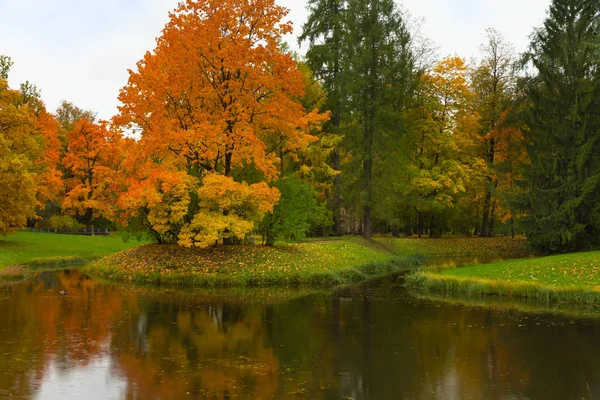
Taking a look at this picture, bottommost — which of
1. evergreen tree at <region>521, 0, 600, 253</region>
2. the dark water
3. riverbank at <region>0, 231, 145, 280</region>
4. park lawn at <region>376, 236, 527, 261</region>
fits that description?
Result: the dark water

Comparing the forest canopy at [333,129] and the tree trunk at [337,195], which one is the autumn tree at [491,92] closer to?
the forest canopy at [333,129]

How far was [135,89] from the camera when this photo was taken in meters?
27.0

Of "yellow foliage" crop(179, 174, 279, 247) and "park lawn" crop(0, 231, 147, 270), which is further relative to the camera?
"park lawn" crop(0, 231, 147, 270)

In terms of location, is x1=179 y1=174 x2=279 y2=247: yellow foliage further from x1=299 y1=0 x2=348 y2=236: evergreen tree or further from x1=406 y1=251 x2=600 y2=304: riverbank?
x1=299 y1=0 x2=348 y2=236: evergreen tree

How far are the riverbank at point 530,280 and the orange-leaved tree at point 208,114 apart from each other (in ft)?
29.6

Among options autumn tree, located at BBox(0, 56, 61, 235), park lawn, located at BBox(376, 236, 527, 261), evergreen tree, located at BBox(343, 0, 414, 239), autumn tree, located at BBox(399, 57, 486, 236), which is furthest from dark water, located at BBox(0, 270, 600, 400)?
autumn tree, located at BBox(399, 57, 486, 236)

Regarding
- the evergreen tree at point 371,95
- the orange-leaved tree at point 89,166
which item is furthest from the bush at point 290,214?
the orange-leaved tree at point 89,166

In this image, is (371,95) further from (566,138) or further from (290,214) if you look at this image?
(290,214)

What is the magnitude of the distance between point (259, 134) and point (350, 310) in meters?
12.8

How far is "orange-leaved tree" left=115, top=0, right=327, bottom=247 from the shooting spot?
25.4m

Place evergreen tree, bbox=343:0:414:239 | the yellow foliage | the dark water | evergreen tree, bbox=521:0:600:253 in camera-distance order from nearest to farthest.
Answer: the dark water < the yellow foliage < evergreen tree, bbox=521:0:600:253 < evergreen tree, bbox=343:0:414:239

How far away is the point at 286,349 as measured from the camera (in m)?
13.1

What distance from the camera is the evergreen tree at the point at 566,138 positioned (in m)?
28.9

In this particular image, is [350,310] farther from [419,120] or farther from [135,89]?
[419,120]
